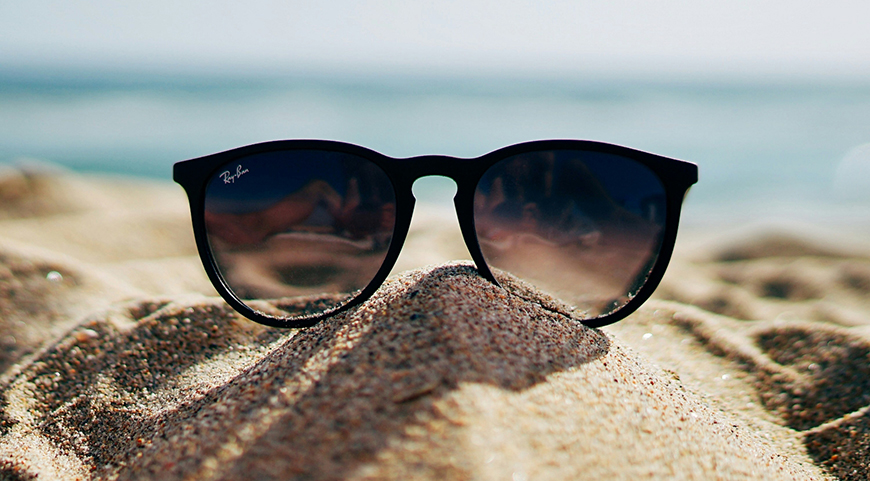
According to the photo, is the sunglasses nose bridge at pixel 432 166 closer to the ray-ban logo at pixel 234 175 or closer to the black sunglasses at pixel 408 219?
the black sunglasses at pixel 408 219

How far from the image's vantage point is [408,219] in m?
1.43

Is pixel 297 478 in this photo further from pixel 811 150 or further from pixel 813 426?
pixel 811 150

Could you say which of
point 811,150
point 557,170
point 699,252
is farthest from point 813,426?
point 811,150

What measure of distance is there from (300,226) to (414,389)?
74 cm

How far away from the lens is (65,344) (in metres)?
1.62

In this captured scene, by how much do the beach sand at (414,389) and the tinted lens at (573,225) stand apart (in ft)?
0.34

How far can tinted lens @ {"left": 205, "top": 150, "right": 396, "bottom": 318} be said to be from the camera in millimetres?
1401

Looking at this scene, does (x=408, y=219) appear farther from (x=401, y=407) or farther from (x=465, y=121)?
(x=465, y=121)

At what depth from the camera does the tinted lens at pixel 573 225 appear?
1.40m

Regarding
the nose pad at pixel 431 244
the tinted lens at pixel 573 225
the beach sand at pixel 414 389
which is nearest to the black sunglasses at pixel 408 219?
the tinted lens at pixel 573 225

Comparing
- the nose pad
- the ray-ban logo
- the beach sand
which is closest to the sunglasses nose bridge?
the beach sand

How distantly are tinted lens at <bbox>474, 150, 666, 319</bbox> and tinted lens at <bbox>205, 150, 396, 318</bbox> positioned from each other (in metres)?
0.31

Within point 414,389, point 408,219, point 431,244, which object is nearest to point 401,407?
point 414,389

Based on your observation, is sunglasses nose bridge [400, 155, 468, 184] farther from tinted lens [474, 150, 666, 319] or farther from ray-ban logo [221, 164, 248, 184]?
ray-ban logo [221, 164, 248, 184]
